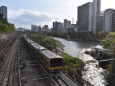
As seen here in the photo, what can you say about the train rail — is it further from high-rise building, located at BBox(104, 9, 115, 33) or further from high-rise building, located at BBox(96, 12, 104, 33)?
high-rise building, located at BBox(96, 12, 104, 33)

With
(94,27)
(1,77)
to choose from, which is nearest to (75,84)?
(1,77)

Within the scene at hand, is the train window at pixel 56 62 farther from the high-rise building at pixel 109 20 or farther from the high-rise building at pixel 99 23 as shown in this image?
the high-rise building at pixel 99 23

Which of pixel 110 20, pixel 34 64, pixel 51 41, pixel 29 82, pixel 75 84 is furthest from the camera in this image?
pixel 110 20

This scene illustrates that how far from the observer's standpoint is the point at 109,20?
16650 cm

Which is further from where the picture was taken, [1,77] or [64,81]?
[1,77]

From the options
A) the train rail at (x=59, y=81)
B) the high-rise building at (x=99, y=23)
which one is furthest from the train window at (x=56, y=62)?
the high-rise building at (x=99, y=23)

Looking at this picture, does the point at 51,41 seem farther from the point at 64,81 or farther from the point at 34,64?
the point at 64,81

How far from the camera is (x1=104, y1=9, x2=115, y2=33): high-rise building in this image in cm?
16688

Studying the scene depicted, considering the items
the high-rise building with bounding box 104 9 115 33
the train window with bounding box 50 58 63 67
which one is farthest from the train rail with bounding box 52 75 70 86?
the high-rise building with bounding box 104 9 115 33

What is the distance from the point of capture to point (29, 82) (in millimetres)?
28328

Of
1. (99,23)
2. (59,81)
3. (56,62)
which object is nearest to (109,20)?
(99,23)

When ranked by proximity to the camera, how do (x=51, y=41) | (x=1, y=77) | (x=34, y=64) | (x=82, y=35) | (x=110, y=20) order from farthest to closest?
(x=82, y=35) → (x=110, y=20) → (x=51, y=41) → (x=34, y=64) → (x=1, y=77)

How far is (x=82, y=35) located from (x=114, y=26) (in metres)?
30.8

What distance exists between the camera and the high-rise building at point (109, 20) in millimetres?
166875
